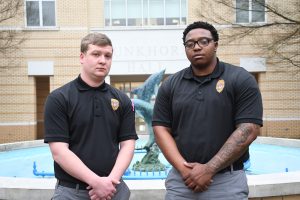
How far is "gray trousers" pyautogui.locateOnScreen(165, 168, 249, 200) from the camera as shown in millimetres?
2988

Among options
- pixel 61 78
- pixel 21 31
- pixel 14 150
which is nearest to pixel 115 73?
pixel 61 78

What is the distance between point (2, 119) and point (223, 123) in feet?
56.8

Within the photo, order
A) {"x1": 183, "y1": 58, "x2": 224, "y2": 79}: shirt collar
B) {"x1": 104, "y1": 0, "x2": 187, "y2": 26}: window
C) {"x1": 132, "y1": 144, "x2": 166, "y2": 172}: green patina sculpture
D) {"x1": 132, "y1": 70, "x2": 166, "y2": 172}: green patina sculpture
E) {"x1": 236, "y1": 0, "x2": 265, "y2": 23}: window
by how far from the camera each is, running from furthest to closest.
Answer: {"x1": 104, "y1": 0, "x2": 187, "y2": 26}: window
{"x1": 236, "y1": 0, "x2": 265, "y2": 23}: window
{"x1": 132, "y1": 70, "x2": 166, "y2": 172}: green patina sculpture
{"x1": 132, "y1": 144, "x2": 166, "y2": 172}: green patina sculpture
{"x1": 183, "y1": 58, "x2": 224, "y2": 79}: shirt collar

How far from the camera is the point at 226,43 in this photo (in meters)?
18.0

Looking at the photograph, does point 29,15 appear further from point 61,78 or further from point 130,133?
point 130,133

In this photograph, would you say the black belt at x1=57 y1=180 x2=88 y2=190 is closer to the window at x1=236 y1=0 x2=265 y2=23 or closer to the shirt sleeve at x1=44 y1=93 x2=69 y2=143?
the shirt sleeve at x1=44 y1=93 x2=69 y2=143

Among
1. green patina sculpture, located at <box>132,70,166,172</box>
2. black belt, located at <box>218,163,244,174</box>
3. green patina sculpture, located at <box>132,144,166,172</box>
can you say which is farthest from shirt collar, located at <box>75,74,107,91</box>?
green patina sculpture, located at <box>132,144,166,172</box>

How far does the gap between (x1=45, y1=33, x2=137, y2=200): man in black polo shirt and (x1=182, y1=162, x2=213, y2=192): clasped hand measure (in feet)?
1.68

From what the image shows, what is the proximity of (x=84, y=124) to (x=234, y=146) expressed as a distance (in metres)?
1.14

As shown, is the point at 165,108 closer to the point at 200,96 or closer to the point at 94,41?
the point at 200,96

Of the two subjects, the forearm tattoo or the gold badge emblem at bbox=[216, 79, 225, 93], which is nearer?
the forearm tattoo

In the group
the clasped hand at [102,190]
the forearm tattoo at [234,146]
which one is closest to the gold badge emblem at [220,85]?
the forearm tattoo at [234,146]

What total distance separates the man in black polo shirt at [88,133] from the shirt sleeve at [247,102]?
933mm

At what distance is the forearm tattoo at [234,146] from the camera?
9.55 feet
